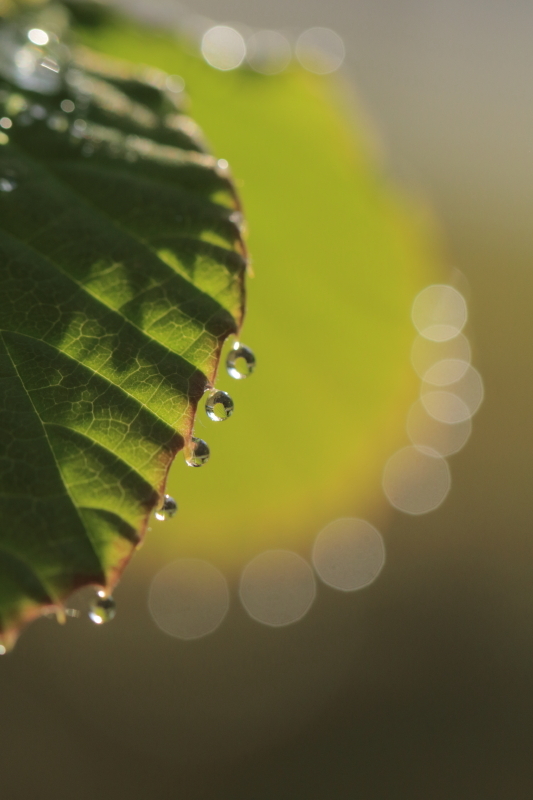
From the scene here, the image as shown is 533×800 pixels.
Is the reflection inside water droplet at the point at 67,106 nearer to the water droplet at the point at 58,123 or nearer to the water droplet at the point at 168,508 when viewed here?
the water droplet at the point at 58,123

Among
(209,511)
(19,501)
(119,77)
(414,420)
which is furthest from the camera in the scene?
(414,420)

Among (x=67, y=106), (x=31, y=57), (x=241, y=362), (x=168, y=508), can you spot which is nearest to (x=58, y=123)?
(x=67, y=106)

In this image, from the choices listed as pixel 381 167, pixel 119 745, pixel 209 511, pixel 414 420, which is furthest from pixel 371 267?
pixel 119 745

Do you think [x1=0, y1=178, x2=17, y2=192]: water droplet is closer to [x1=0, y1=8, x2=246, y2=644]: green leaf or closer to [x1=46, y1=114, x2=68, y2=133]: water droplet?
[x1=0, y1=8, x2=246, y2=644]: green leaf

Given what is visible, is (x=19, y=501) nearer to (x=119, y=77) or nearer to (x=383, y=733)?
(x=119, y=77)

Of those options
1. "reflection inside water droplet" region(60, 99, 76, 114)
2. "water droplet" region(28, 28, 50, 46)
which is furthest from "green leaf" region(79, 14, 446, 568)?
"reflection inside water droplet" region(60, 99, 76, 114)

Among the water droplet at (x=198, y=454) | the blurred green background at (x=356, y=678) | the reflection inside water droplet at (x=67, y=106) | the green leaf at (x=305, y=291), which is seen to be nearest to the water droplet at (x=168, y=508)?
the water droplet at (x=198, y=454)
